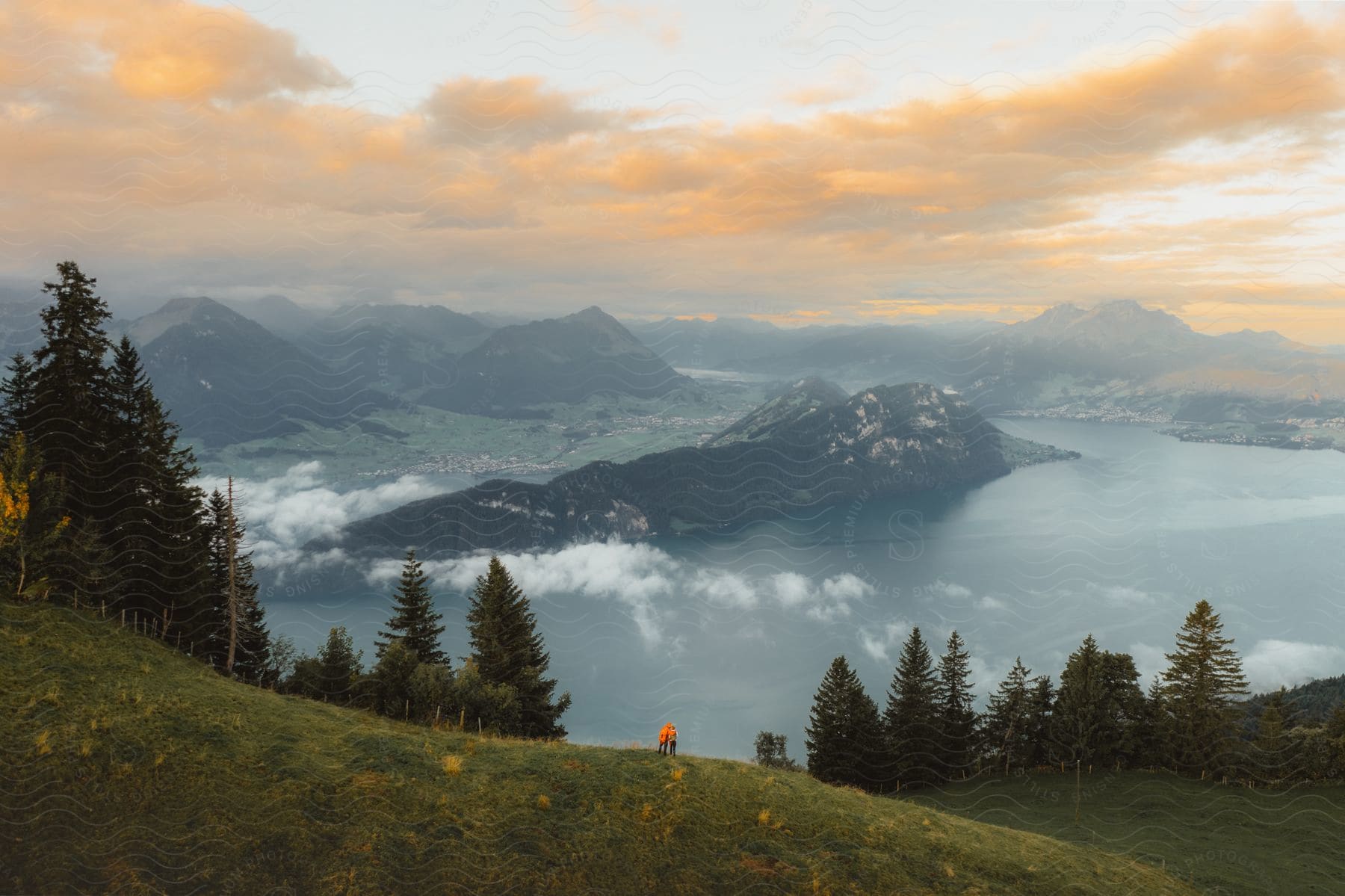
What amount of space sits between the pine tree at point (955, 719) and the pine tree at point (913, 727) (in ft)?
2.46

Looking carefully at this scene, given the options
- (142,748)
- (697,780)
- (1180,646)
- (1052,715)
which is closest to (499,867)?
(697,780)

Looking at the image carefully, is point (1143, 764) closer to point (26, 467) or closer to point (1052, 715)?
point (1052, 715)

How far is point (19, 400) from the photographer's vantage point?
37.2m

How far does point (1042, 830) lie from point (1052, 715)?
92.4ft

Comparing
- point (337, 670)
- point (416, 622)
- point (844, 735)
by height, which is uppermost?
point (416, 622)

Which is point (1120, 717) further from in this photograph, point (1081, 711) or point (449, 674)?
point (449, 674)

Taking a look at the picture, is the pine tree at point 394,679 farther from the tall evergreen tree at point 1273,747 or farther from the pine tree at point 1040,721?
the tall evergreen tree at point 1273,747

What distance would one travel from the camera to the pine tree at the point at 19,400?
3644 centimetres

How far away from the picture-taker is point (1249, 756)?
50656 mm

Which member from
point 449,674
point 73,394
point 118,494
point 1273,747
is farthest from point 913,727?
point 73,394

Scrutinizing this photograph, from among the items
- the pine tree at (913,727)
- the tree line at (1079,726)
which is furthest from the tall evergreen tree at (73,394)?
the pine tree at (913,727)

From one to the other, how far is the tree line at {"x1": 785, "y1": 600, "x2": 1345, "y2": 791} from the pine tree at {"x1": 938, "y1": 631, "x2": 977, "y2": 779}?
11 cm

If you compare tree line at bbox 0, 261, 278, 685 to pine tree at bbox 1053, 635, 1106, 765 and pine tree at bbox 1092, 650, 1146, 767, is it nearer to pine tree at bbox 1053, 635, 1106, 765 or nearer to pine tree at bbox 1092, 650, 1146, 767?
pine tree at bbox 1053, 635, 1106, 765

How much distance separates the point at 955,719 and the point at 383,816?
58.0 m
